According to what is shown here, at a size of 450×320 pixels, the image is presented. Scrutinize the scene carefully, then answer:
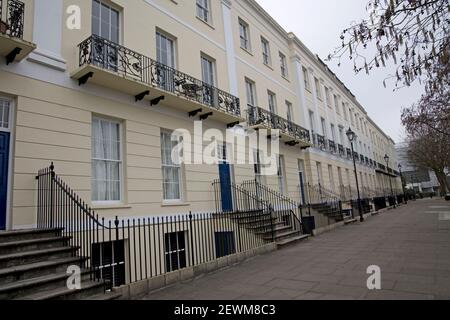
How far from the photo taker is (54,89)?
24.0 ft

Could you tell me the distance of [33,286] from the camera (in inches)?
185

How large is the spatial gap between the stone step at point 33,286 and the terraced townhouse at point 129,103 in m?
1.65

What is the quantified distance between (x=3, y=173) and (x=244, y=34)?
13091 millimetres

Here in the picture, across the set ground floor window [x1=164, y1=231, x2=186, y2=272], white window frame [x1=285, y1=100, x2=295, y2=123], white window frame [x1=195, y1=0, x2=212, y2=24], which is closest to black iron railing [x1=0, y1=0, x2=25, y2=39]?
ground floor window [x1=164, y1=231, x2=186, y2=272]

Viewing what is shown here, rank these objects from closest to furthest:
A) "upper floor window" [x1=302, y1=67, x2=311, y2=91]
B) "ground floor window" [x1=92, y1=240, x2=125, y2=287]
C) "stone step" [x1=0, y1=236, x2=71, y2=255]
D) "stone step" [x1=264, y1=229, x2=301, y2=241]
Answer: "stone step" [x1=0, y1=236, x2=71, y2=255]
"ground floor window" [x1=92, y1=240, x2=125, y2=287]
"stone step" [x1=264, y1=229, x2=301, y2=241]
"upper floor window" [x1=302, y1=67, x2=311, y2=91]

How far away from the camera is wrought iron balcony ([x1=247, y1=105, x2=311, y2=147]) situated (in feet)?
47.0

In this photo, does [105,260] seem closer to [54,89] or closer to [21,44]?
[54,89]

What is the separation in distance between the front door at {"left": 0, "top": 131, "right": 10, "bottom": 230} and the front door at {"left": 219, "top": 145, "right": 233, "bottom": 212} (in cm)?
690

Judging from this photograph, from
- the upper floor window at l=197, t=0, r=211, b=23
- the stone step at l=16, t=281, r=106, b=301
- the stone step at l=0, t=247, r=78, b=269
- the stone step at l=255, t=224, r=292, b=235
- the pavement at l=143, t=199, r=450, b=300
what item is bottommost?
the pavement at l=143, t=199, r=450, b=300

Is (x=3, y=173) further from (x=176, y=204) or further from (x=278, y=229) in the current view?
(x=278, y=229)

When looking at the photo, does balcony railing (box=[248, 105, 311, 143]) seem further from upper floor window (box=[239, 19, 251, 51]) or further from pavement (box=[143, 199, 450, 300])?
pavement (box=[143, 199, 450, 300])

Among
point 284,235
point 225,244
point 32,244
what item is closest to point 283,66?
point 284,235

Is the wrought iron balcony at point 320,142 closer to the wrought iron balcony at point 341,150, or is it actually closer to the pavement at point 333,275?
the wrought iron balcony at point 341,150

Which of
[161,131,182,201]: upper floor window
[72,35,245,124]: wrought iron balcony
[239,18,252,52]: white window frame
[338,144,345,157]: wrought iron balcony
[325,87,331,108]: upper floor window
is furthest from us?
[325,87,331,108]: upper floor window
